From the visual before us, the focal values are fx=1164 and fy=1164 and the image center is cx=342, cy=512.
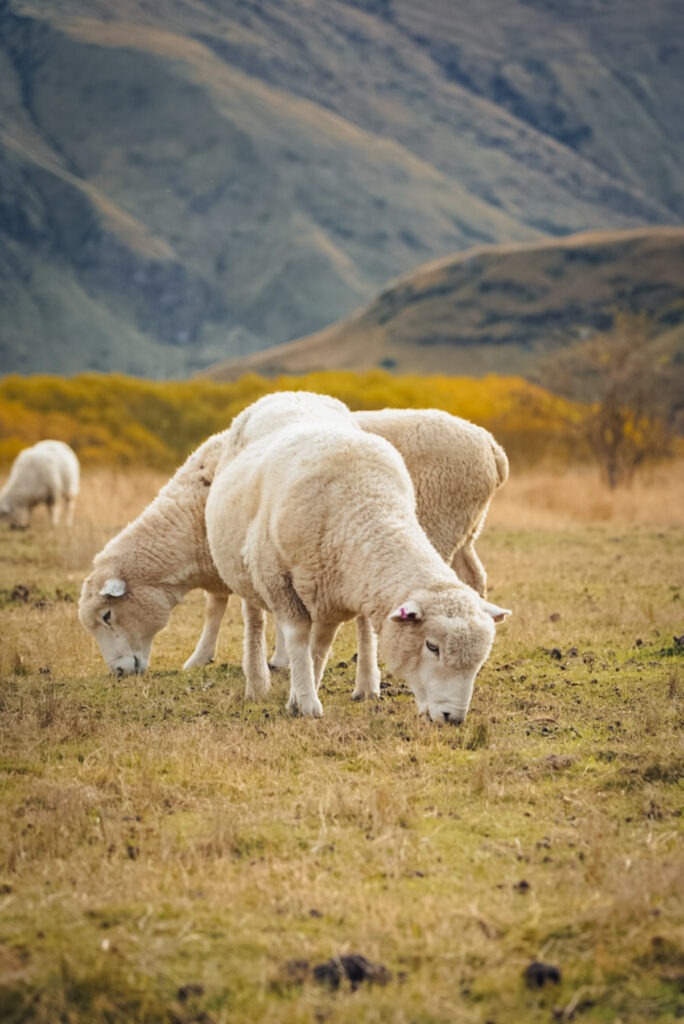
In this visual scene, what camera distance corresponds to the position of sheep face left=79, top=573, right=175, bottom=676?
8.98 metres

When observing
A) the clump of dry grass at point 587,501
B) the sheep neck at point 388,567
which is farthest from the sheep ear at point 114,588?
the clump of dry grass at point 587,501

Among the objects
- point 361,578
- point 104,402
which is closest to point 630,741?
point 361,578

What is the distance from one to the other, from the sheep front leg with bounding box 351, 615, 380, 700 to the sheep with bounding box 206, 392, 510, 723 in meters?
0.25

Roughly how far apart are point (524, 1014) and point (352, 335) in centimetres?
8107

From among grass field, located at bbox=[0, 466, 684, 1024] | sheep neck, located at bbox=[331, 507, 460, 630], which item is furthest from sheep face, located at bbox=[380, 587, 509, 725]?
grass field, located at bbox=[0, 466, 684, 1024]

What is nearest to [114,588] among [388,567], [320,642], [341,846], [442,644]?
[320,642]

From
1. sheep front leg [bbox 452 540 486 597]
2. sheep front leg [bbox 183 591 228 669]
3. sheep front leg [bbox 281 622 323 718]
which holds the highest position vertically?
sheep front leg [bbox 281 622 323 718]

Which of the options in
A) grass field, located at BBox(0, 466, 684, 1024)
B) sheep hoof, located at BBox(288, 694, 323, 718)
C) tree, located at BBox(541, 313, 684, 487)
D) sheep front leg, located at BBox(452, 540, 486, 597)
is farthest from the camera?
tree, located at BBox(541, 313, 684, 487)

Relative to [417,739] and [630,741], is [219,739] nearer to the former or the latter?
[417,739]

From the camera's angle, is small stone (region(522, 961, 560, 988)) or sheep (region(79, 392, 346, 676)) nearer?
small stone (region(522, 961, 560, 988))

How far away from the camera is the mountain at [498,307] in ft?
249

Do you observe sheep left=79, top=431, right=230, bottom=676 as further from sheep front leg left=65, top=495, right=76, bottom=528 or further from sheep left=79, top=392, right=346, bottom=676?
sheep front leg left=65, top=495, right=76, bottom=528

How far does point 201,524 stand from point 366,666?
6.42 ft

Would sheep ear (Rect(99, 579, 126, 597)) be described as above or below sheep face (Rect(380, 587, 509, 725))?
below
